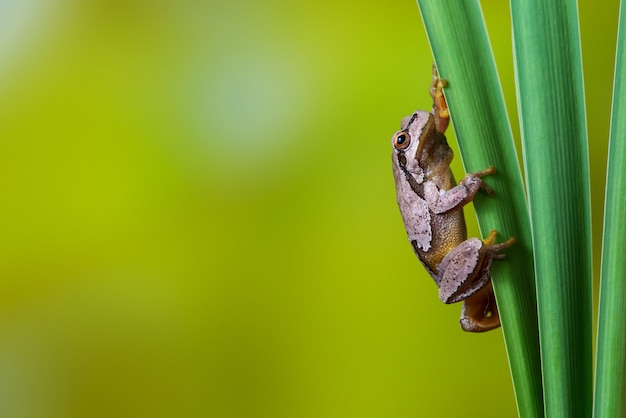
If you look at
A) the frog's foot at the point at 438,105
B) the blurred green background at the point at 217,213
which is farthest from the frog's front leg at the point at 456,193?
the blurred green background at the point at 217,213

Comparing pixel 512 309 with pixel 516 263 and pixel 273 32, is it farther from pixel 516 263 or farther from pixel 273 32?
pixel 273 32

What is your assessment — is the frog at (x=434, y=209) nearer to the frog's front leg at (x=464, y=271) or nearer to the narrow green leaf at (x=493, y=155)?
the frog's front leg at (x=464, y=271)

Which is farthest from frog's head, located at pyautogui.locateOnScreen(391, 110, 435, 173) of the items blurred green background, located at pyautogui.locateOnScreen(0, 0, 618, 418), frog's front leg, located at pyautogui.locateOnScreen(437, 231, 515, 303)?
blurred green background, located at pyautogui.locateOnScreen(0, 0, 618, 418)

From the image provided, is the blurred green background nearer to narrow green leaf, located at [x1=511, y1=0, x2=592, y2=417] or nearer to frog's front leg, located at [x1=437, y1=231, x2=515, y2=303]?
frog's front leg, located at [x1=437, y1=231, x2=515, y2=303]

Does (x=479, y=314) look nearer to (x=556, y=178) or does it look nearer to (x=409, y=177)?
(x=409, y=177)

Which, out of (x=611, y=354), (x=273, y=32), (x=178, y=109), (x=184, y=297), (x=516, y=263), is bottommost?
(x=611, y=354)

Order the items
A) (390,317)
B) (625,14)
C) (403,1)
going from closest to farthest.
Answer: (625,14), (403,1), (390,317)

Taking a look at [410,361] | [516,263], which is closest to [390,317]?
[410,361]
